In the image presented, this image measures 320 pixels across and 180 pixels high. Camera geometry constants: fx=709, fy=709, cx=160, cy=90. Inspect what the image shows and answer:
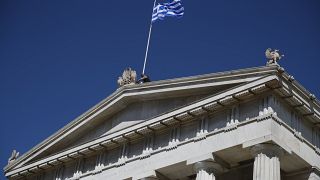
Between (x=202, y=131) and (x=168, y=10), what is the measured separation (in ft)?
50.1

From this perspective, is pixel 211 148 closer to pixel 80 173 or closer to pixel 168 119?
pixel 168 119

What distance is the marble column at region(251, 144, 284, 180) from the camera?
41.3m

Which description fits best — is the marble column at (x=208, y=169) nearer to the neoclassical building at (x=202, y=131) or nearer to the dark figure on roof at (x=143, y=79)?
the neoclassical building at (x=202, y=131)

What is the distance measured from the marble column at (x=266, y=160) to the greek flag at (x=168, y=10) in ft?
60.3

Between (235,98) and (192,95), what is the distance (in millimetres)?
4447

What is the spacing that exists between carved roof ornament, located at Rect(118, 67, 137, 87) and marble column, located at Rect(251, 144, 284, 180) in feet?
45.6

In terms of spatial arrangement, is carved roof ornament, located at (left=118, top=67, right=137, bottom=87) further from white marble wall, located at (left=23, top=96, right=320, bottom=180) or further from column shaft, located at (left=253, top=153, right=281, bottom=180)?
column shaft, located at (left=253, top=153, right=281, bottom=180)

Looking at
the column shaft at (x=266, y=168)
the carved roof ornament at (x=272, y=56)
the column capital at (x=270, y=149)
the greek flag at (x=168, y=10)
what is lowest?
the column shaft at (x=266, y=168)

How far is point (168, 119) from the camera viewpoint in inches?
1868

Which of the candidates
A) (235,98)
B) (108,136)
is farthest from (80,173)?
(235,98)

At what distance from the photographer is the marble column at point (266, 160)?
4131cm

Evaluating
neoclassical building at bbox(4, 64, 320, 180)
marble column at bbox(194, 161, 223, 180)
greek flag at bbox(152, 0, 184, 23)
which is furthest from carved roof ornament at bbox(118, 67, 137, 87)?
marble column at bbox(194, 161, 223, 180)

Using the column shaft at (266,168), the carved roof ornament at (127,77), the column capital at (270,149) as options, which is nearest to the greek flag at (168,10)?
the carved roof ornament at (127,77)

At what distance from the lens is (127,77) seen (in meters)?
53.4
